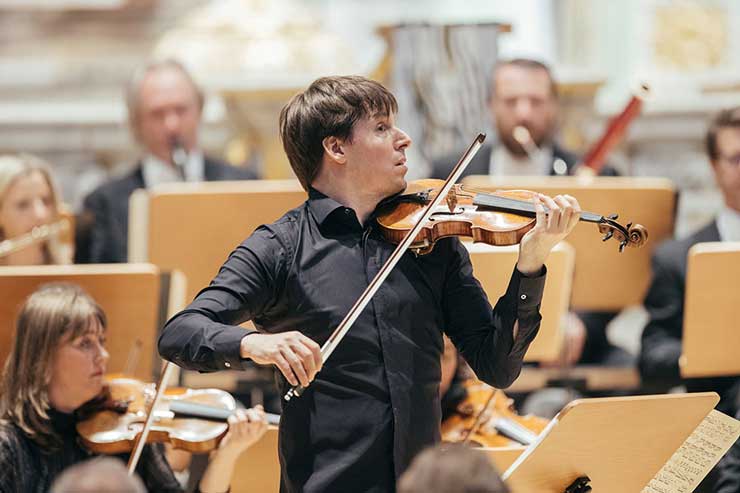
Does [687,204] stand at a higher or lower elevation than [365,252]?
Result: lower

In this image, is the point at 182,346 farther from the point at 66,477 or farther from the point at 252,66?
the point at 252,66

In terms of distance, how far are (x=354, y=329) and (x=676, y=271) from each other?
1.54 m

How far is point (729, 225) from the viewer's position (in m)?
3.60

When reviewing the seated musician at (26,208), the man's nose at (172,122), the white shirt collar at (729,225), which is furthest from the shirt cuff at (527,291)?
the man's nose at (172,122)

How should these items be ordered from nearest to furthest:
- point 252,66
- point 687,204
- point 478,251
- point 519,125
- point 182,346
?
1. point 182,346
2. point 478,251
3. point 519,125
4. point 687,204
5. point 252,66

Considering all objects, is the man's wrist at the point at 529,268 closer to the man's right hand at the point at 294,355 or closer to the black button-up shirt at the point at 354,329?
the black button-up shirt at the point at 354,329

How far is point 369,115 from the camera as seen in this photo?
2307mm

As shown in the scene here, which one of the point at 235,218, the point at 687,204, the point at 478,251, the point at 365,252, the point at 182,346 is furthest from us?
the point at 687,204

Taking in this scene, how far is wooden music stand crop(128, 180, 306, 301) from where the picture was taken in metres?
3.20

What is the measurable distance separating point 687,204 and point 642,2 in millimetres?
1298

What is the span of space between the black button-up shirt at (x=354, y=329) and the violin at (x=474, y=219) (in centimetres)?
6

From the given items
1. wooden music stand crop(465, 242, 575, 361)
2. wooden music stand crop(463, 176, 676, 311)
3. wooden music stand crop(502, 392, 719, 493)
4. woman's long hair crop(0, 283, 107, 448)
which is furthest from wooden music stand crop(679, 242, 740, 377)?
woman's long hair crop(0, 283, 107, 448)

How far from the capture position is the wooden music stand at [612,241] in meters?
3.44

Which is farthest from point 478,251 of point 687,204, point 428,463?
point 687,204
